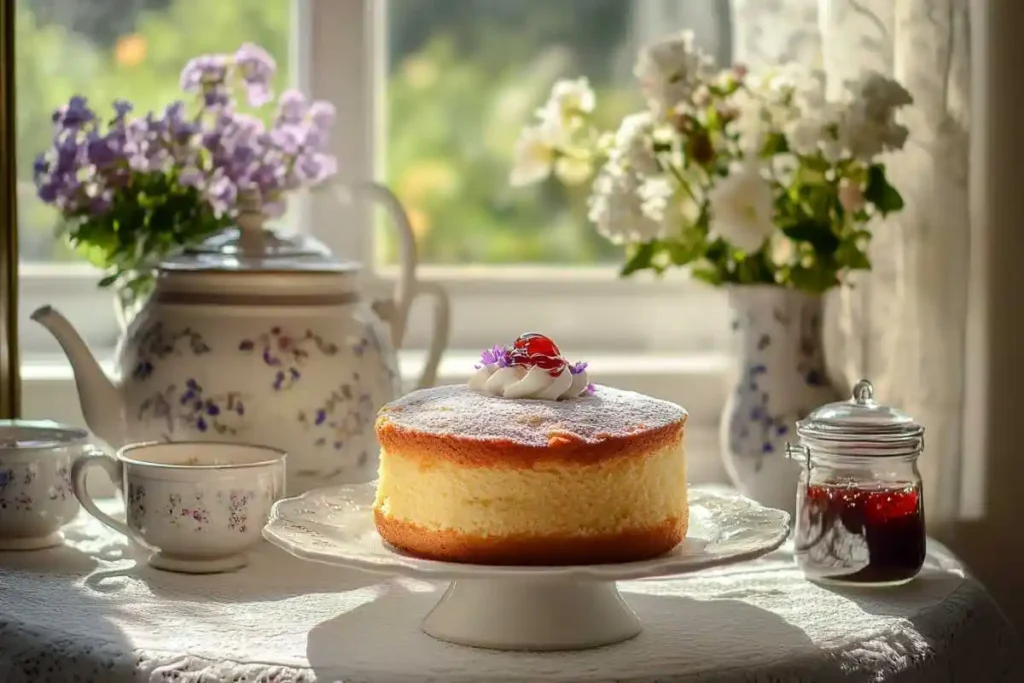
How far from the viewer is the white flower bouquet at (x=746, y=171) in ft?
4.70

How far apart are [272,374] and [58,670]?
0.39m

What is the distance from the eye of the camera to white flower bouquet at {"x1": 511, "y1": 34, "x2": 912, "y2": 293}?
A: 56.4 inches

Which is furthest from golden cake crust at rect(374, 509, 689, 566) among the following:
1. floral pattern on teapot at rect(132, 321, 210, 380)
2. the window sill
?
the window sill

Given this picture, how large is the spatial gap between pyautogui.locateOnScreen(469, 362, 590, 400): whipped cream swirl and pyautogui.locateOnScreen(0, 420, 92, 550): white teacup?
1.38 feet

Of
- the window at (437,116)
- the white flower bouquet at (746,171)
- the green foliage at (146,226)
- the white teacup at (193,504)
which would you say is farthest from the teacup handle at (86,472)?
the window at (437,116)

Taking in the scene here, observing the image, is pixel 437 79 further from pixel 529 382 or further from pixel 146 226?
pixel 529 382

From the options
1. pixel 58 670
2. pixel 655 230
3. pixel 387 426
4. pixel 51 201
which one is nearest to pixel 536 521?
pixel 387 426

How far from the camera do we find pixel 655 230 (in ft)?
4.95

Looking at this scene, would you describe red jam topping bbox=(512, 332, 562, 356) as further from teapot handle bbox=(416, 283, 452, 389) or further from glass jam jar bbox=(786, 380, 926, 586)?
teapot handle bbox=(416, 283, 452, 389)

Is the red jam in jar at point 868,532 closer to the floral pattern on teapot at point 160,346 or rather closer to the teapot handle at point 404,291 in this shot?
the teapot handle at point 404,291

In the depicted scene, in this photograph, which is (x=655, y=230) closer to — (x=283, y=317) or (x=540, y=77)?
(x=283, y=317)

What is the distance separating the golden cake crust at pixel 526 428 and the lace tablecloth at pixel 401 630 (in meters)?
0.14

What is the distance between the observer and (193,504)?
1.19 metres

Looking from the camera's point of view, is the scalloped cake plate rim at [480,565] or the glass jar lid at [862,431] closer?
the scalloped cake plate rim at [480,565]
